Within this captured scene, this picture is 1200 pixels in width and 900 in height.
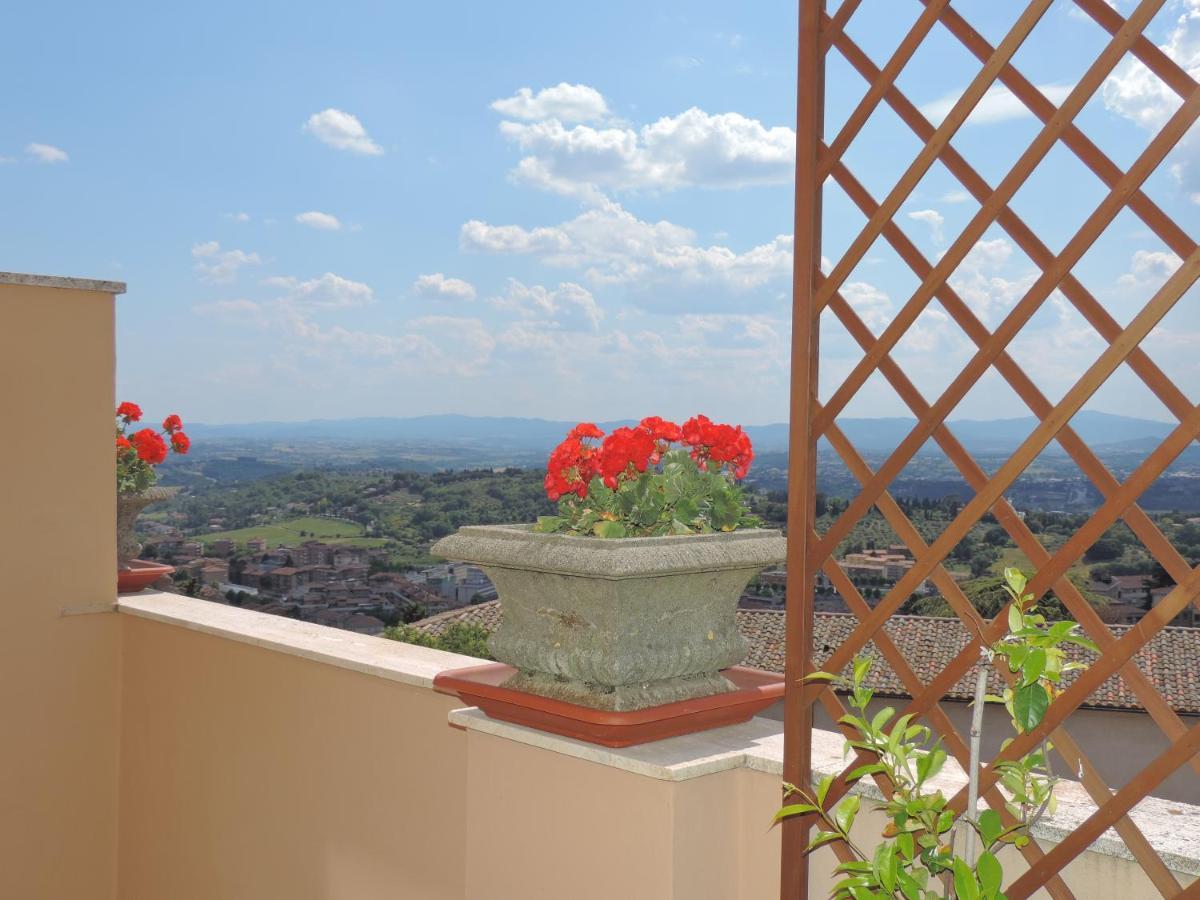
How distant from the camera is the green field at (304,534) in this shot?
5.84 m

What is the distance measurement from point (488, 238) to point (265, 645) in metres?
22.6

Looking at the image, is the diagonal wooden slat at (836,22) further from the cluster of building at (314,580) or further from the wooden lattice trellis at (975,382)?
the cluster of building at (314,580)

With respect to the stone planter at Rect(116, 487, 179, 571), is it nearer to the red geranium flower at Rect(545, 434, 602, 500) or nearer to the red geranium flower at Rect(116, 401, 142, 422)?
the red geranium flower at Rect(116, 401, 142, 422)

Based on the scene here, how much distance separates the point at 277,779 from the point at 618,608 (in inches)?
70.9

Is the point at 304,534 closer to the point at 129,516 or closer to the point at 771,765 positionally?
the point at 129,516

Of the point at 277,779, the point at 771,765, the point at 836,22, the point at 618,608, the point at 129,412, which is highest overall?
the point at 836,22

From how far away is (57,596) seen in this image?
374 cm

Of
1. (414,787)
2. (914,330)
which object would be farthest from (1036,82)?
(414,787)

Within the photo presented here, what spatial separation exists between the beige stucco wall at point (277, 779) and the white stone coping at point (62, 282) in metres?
1.25

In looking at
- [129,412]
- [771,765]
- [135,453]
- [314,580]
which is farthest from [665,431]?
[314,580]

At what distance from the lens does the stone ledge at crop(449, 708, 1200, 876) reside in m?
1.42

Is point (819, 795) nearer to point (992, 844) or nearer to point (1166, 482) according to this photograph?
point (992, 844)

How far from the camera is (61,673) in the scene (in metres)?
3.78

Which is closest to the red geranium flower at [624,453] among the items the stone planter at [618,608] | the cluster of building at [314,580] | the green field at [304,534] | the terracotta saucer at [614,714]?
the stone planter at [618,608]
